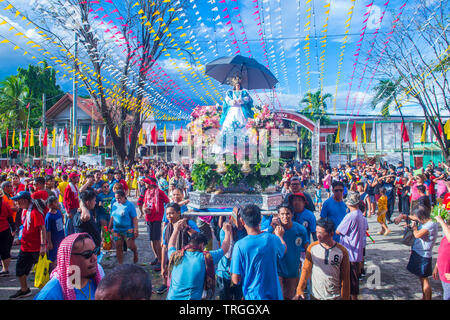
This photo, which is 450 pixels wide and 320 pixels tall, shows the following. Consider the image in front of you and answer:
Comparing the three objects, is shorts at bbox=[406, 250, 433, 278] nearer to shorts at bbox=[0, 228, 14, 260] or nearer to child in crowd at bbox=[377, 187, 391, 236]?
child in crowd at bbox=[377, 187, 391, 236]

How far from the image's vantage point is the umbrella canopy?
17.3 feet

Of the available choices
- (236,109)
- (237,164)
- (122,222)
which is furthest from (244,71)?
(122,222)

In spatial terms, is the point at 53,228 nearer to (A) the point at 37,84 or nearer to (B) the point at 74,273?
(B) the point at 74,273

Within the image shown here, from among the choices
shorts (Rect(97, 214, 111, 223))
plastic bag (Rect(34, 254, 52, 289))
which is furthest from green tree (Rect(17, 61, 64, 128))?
plastic bag (Rect(34, 254, 52, 289))

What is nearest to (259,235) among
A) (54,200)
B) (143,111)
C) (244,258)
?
(244,258)

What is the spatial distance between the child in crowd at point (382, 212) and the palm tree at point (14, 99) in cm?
3783

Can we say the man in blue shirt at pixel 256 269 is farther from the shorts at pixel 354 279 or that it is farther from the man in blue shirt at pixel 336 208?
the man in blue shirt at pixel 336 208

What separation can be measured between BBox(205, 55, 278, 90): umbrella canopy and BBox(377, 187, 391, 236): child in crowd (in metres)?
5.42

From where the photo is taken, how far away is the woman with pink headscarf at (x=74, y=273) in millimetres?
2182

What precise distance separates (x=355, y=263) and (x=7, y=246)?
6042 millimetres

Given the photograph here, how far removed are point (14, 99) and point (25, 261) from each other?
124 feet

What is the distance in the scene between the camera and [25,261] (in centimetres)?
498

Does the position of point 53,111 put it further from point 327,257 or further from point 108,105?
point 327,257

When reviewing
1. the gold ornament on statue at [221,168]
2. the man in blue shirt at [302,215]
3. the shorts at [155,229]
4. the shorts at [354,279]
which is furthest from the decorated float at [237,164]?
the shorts at [155,229]
